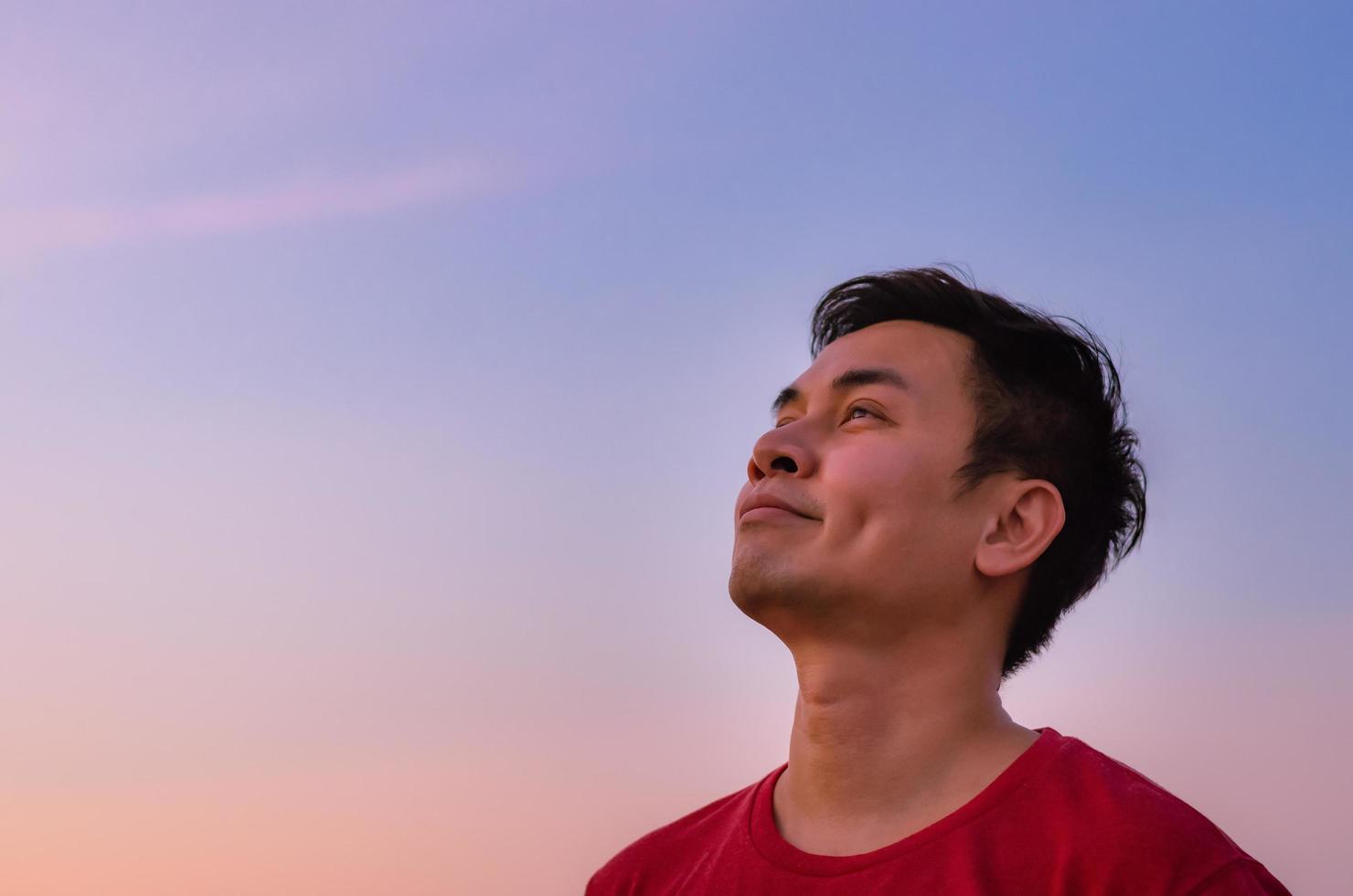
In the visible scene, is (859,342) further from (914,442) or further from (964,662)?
(964,662)

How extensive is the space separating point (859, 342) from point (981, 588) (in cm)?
95

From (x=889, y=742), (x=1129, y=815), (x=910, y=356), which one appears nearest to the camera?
(x=1129, y=815)

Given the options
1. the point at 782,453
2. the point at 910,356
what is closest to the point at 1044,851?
the point at 782,453

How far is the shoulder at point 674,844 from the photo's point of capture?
3947 millimetres

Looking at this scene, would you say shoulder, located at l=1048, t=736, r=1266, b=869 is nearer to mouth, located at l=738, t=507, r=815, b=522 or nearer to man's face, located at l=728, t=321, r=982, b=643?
man's face, located at l=728, t=321, r=982, b=643

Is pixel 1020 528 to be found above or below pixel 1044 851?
above

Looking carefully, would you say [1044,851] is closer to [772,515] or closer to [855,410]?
[772,515]

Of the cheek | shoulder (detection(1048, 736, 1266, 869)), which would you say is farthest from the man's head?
shoulder (detection(1048, 736, 1266, 869))

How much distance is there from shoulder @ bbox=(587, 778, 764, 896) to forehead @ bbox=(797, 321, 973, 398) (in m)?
1.37

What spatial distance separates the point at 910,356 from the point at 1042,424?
0.47 metres

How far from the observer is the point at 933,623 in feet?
11.8

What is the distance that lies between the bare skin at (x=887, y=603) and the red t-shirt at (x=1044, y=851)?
0.08 m

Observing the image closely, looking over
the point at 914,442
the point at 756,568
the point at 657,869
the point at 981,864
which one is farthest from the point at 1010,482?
the point at 657,869

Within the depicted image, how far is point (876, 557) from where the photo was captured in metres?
3.55
